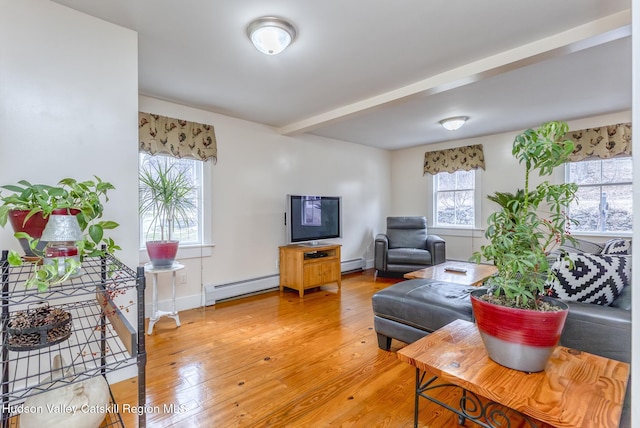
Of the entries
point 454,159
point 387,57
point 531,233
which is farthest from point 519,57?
point 454,159

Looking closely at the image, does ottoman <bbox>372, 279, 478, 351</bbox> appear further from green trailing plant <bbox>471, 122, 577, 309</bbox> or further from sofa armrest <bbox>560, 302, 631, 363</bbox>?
green trailing plant <bbox>471, 122, 577, 309</bbox>

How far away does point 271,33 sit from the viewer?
1957 millimetres

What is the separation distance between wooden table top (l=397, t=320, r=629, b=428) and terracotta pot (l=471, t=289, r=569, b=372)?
0.15ft

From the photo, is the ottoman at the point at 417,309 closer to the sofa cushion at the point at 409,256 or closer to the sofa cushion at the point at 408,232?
the sofa cushion at the point at 409,256

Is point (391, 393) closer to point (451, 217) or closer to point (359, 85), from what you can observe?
point (359, 85)

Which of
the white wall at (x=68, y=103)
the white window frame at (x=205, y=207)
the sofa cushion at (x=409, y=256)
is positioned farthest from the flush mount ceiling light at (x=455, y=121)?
→ the white wall at (x=68, y=103)

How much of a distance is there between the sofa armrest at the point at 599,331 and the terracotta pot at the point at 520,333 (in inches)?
22.6

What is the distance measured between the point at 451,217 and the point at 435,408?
4197 mm

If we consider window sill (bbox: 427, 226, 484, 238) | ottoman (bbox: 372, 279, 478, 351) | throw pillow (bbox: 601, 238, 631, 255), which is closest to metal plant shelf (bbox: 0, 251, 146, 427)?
ottoman (bbox: 372, 279, 478, 351)

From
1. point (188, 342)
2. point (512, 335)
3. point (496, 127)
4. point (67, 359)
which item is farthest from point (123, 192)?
point (496, 127)

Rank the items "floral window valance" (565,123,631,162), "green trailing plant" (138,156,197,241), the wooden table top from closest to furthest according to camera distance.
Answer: the wooden table top → "green trailing plant" (138,156,197,241) → "floral window valance" (565,123,631,162)

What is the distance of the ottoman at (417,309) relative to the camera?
81.0 inches

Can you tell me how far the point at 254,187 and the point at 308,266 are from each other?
127 cm

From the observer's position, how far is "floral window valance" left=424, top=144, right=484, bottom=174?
497 centimetres
